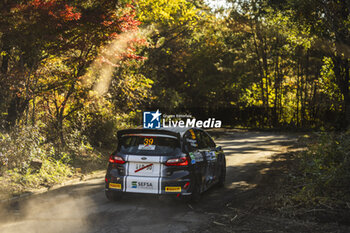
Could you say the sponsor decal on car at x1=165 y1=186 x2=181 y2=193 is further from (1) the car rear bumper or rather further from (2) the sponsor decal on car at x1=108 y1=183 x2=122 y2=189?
(2) the sponsor decal on car at x1=108 y1=183 x2=122 y2=189

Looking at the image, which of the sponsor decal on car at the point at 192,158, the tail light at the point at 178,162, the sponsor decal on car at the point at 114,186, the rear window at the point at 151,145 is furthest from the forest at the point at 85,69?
the rear window at the point at 151,145

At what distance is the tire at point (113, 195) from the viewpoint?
8.89 metres

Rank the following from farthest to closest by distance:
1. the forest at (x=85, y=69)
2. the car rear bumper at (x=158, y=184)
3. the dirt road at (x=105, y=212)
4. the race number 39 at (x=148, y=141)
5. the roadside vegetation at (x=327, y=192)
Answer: the forest at (x=85, y=69) → the race number 39 at (x=148, y=141) → the car rear bumper at (x=158, y=184) → the roadside vegetation at (x=327, y=192) → the dirt road at (x=105, y=212)

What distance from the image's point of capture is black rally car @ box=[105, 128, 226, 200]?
8461 millimetres

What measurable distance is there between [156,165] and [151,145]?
461mm

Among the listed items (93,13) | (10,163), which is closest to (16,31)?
(93,13)

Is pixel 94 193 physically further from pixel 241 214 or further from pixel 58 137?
pixel 58 137

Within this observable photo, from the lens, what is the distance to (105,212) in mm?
8234

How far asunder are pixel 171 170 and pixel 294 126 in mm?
29698

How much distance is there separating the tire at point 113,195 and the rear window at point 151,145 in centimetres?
87

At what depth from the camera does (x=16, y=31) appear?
11.7 metres

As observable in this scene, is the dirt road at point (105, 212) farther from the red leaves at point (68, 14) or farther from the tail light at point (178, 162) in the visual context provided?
the red leaves at point (68, 14)

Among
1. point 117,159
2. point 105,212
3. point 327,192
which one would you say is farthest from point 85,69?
point 327,192

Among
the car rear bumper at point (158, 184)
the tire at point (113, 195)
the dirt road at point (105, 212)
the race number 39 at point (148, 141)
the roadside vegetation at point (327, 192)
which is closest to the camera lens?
the dirt road at point (105, 212)
